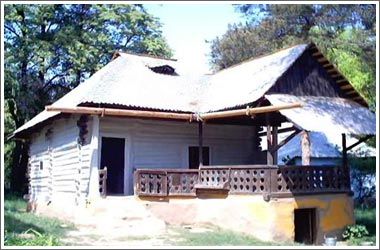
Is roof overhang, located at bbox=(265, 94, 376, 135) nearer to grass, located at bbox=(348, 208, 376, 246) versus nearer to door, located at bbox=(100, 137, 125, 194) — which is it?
grass, located at bbox=(348, 208, 376, 246)

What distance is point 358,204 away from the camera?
2236cm

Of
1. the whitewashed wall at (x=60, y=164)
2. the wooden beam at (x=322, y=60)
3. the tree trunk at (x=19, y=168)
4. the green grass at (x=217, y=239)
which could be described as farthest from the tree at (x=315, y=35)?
the tree trunk at (x=19, y=168)

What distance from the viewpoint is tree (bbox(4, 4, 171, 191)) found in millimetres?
25578

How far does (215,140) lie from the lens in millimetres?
17844

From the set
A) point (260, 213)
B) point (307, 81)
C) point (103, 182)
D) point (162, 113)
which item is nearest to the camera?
point (260, 213)

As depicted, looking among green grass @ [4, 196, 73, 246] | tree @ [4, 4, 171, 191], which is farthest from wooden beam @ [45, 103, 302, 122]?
Answer: tree @ [4, 4, 171, 191]

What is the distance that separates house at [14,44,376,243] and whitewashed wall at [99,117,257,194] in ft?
0.11

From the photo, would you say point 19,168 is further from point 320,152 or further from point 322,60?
point 322,60

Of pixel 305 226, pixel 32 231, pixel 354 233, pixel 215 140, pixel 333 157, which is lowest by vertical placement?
pixel 354 233

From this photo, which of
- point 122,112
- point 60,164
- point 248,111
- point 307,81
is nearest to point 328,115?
point 307,81

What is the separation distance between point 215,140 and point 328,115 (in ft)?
16.2

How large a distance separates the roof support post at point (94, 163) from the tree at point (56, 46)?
10.6 metres

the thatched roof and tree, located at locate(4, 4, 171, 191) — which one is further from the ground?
tree, located at locate(4, 4, 171, 191)

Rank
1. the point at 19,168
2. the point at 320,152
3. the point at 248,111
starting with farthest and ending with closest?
1. the point at 19,168
2. the point at 320,152
3. the point at 248,111
